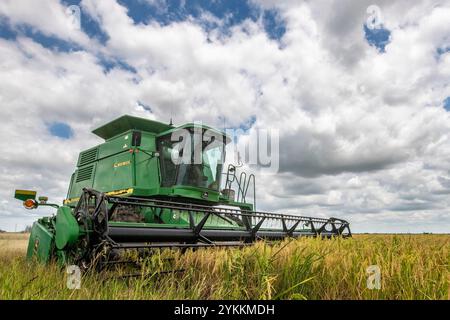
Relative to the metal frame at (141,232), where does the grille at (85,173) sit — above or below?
above

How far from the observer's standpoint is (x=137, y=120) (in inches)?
295

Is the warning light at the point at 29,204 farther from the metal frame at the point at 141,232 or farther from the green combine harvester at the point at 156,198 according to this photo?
the metal frame at the point at 141,232

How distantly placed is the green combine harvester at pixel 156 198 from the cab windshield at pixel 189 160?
0.02 m

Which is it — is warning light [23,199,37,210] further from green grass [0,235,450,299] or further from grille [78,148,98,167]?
green grass [0,235,450,299]

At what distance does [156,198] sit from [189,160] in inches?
41.1

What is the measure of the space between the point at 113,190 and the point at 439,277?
6.29 m

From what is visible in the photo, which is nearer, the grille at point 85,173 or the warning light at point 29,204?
the warning light at point 29,204

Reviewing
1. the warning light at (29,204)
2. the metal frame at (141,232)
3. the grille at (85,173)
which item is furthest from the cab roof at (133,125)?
the metal frame at (141,232)

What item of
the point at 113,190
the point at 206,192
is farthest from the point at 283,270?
the point at 113,190

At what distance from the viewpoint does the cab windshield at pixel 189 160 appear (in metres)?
6.52

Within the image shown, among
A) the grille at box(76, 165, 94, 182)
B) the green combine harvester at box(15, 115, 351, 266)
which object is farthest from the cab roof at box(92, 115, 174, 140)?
the grille at box(76, 165, 94, 182)

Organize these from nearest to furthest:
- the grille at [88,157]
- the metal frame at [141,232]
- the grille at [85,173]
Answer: the metal frame at [141,232]
the grille at [85,173]
the grille at [88,157]

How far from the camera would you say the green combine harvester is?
3.62 meters
